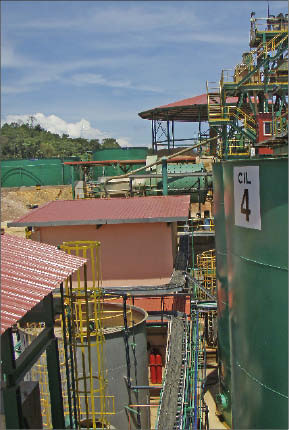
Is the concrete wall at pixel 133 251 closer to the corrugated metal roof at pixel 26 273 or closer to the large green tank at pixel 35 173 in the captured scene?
the corrugated metal roof at pixel 26 273

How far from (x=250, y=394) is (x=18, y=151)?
74.3m

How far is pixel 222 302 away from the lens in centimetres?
1177

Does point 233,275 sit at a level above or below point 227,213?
below

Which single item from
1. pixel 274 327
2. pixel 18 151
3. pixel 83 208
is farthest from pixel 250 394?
pixel 18 151

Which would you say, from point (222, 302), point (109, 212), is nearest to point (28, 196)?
point (109, 212)

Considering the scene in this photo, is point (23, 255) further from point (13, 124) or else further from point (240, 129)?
point (13, 124)

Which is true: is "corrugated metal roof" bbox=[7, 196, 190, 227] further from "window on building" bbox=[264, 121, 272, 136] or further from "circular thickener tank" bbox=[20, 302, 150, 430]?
"window on building" bbox=[264, 121, 272, 136]

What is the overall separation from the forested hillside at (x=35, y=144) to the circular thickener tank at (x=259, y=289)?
60730mm

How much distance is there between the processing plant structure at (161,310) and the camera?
6.29m

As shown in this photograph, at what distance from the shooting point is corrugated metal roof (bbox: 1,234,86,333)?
5460 millimetres

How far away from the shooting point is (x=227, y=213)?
7590 mm

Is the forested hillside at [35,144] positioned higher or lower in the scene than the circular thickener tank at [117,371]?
higher

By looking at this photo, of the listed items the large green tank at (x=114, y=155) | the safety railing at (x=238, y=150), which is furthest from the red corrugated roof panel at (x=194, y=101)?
the safety railing at (x=238, y=150)

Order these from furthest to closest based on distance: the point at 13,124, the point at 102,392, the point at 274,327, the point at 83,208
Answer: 1. the point at 13,124
2. the point at 83,208
3. the point at 102,392
4. the point at 274,327
